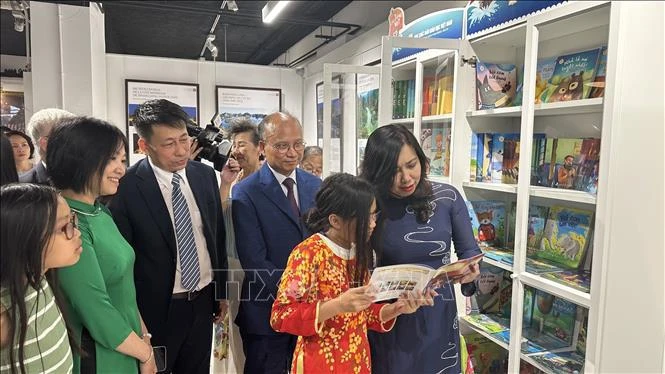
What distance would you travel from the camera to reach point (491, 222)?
7.07 ft

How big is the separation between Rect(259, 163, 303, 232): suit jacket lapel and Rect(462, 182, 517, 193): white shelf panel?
872 millimetres

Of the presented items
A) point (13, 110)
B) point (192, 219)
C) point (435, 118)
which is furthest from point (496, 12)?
point (13, 110)

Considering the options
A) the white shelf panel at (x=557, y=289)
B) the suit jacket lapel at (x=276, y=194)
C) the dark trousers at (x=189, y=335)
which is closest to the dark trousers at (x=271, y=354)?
the dark trousers at (x=189, y=335)

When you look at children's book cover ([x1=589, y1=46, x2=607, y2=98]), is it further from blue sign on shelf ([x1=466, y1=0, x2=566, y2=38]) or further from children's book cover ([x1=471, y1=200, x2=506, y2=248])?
children's book cover ([x1=471, y1=200, x2=506, y2=248])

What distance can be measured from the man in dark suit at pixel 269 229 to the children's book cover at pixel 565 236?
3.31ft

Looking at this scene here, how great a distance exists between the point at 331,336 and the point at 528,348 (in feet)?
3.31

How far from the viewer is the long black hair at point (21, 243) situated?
101 centimetres

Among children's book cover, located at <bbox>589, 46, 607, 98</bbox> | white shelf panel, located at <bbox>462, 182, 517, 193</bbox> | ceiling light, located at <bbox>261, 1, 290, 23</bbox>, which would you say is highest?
ceiling light, located at <bbox>261, 1, 290, 23</bbox>

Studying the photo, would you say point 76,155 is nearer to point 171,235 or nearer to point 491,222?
point 171,235

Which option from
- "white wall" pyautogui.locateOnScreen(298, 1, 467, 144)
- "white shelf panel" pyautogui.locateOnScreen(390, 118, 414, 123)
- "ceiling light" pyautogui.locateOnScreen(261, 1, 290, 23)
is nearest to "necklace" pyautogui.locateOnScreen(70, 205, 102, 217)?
"white shelf panel" pyautogui.locateOnScreen(390, 118, 414, 123)

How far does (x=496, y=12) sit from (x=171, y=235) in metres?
1.67

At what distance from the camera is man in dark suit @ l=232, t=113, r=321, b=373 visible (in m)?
1.83

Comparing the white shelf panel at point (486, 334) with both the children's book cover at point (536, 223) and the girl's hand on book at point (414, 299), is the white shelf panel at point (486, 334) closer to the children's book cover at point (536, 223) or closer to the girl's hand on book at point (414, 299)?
the children's book cover at point (536, 223)

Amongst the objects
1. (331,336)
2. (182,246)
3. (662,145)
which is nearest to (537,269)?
(662,145)
